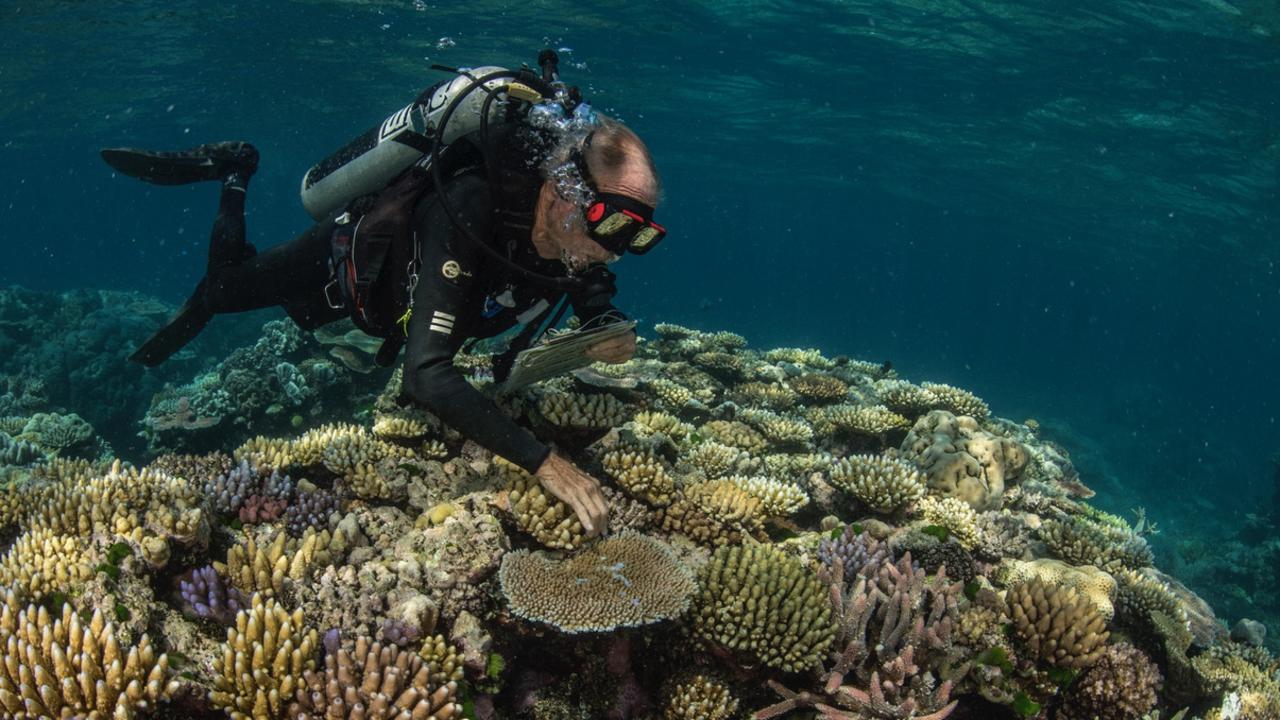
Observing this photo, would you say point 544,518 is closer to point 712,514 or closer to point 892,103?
point 712,514

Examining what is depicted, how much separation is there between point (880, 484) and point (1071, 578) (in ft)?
5.23

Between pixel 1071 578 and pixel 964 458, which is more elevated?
pixel 1071 578

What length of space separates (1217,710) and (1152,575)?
130cm

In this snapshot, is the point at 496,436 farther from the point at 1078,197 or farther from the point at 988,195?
the point at 988,195

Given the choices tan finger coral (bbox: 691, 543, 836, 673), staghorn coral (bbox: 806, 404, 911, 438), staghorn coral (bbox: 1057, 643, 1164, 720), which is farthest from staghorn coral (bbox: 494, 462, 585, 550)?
staghorn coral (bbox: 806, 404, 911, 438)

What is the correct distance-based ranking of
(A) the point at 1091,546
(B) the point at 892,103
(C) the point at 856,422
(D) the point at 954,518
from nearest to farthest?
(D) the point at 954,518, (A) the point at 1091,546, (C) the point at 856,422, (B) the point at 892,103

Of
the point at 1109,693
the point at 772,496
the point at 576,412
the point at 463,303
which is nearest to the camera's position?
the point at 463,303

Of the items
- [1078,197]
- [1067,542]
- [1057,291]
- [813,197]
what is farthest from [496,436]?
[1057,291]

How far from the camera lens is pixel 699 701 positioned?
363 centimetres

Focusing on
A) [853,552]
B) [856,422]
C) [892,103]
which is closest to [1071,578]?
[853,552]

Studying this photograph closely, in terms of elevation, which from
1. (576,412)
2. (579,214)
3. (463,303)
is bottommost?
(576,412)

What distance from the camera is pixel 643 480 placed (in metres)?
4.67

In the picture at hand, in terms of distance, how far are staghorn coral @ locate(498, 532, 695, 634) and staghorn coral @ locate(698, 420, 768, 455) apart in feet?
10.9

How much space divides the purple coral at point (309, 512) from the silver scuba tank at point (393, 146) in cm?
231
